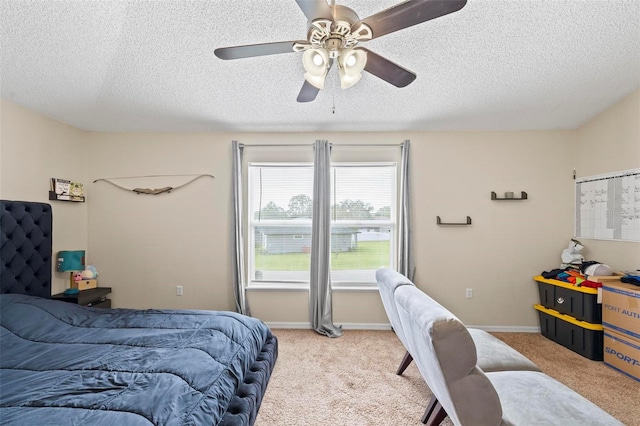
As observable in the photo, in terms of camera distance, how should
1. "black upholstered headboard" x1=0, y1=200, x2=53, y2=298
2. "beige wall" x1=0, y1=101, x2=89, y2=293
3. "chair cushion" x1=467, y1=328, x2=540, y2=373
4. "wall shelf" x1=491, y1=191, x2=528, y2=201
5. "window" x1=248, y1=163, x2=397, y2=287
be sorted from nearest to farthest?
"chair cushion" x1=467, y1=328, x2=540, y2=373, "black upholstered headboard" x1=0, y1=200, x2=53, y2=298, "beige wall" x1=0, y1=101, x2=89, y2=293, "wall shelf" x1=491, y1=191, x2=528, y2=201, "window" x1=248, y1=163, x2=397, y2=287

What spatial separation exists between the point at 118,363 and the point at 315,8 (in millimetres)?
1899

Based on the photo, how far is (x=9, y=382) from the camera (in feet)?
4.41

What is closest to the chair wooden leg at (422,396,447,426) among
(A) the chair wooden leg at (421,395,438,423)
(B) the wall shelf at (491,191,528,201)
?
(A) the chair wooden leg at (421,395,438,423)

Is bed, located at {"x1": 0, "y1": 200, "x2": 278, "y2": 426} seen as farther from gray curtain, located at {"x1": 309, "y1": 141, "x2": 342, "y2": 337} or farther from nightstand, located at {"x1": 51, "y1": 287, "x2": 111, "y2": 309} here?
gray curtain, located at {"x1": 309, "y1": 141, "x2": 342, "y2": 337}

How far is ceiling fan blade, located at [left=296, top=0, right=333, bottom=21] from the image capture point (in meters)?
1.25

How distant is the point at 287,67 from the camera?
2.52 m

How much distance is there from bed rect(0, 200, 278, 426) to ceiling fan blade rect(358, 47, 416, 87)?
6.01ft

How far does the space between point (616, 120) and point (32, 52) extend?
4.98 metres

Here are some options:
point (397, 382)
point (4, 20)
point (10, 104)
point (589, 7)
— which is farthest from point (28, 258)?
point (589, 7)

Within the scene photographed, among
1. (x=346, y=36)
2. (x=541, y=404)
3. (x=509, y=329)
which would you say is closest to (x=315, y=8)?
(x=346, y=36)

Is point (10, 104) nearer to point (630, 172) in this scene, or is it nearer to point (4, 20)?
point (4, 20)

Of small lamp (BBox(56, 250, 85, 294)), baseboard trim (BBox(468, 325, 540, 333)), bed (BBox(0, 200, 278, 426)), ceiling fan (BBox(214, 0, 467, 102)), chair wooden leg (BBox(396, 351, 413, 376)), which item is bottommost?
baseboard trim (BBox(468, 325, 540, 333))

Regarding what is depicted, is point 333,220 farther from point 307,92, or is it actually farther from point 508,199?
point 508,199

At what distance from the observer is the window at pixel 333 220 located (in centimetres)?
364
